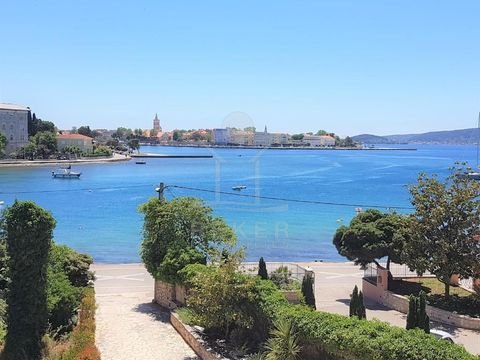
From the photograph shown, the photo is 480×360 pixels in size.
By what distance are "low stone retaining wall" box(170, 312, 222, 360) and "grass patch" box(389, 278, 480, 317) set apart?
377 inches

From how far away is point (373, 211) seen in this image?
81.0 ft

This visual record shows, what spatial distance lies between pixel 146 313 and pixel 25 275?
20.0ft

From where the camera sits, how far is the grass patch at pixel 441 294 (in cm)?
1989

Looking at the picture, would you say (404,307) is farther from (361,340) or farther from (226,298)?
(361,340)

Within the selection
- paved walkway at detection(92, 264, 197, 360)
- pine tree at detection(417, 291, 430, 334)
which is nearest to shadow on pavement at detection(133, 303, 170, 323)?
paved walkway at detection(92, 264, 197, 360)

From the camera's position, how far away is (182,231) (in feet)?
68.3

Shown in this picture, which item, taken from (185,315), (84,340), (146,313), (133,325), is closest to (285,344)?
(185,315)

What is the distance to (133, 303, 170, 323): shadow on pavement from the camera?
19.4m

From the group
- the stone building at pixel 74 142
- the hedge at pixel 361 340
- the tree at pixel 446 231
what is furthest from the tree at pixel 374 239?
the stone building at pixel 74 142

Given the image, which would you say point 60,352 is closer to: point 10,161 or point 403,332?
point 403,332

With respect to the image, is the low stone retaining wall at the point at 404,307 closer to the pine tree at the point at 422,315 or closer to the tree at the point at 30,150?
the pine tree at the point at 422,315

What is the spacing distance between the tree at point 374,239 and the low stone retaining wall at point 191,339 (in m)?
8.75

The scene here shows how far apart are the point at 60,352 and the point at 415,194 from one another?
567 inches

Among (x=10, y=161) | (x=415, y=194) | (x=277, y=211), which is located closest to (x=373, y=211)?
(x=415, y=194)
